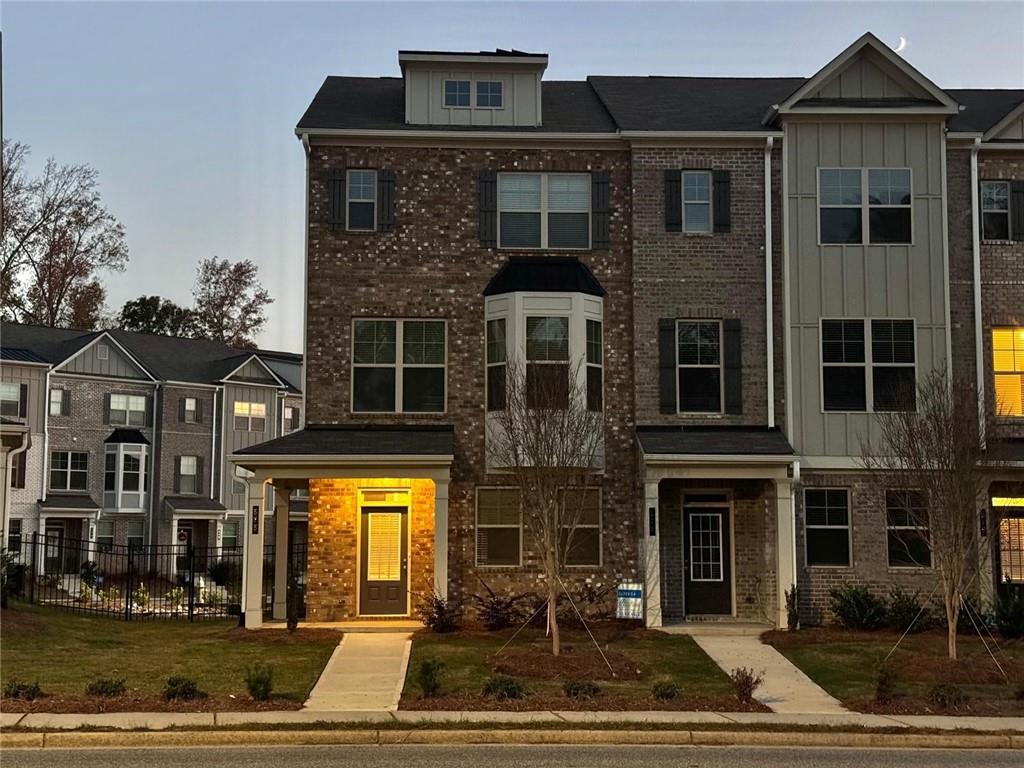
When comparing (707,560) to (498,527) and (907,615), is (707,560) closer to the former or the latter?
(907,615)

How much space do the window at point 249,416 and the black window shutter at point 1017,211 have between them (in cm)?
3434

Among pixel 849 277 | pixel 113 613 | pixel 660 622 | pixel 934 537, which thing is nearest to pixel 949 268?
pixel 849 277

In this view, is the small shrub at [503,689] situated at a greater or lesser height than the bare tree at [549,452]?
lesser

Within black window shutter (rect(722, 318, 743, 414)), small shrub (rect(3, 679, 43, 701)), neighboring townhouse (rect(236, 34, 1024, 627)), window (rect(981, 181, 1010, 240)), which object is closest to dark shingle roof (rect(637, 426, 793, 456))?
neighboring townhouse (rect(236, 34, 1024, 627))

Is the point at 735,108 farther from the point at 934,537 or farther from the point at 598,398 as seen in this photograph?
the point at 934,537

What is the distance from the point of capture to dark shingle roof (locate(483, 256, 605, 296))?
22.2m

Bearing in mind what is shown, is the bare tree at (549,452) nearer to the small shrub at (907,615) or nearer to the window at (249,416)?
the small shrub at (907,615)

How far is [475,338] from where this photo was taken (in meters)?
22.6

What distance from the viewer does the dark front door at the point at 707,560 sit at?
2238 centimetres

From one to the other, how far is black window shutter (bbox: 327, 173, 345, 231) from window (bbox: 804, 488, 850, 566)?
10.4 metres

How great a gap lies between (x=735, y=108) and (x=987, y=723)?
14756mm

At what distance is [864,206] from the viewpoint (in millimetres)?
22797

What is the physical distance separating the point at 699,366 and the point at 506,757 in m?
12.3

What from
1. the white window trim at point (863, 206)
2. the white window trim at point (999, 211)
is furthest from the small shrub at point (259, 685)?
the white window trim at point (999, 211)
